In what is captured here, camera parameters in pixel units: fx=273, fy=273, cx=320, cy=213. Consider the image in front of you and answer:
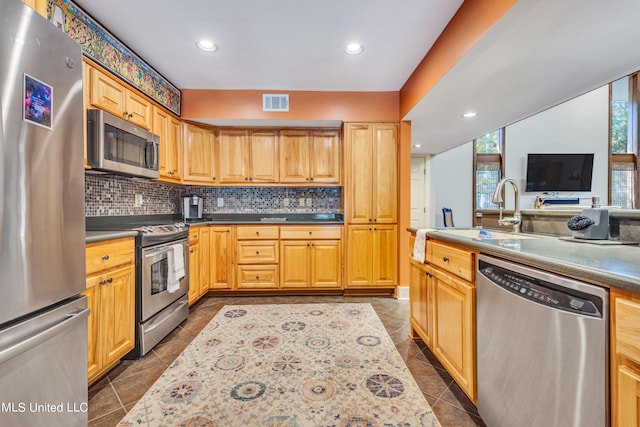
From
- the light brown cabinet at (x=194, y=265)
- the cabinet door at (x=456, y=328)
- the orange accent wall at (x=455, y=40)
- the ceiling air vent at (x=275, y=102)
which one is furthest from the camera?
the ceiling air vent at (x=275, y=102)

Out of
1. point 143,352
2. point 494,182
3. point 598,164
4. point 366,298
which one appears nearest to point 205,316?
point 143,352

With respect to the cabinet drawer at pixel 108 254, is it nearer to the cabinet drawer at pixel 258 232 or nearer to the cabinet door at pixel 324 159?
the cabinet drawer at pixel 258 232

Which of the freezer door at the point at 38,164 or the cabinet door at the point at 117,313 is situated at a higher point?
the freezer door at the point at 38,164

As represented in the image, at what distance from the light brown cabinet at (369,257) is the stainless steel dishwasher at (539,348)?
6.67 ft

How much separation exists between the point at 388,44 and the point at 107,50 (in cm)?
226

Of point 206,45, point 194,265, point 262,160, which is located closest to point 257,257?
point 194,265

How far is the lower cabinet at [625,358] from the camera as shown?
699 mm

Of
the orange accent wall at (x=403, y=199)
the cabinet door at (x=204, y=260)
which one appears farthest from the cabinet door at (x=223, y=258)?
the orange accent wall at (x=403, y=199)

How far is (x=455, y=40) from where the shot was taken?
194 cm

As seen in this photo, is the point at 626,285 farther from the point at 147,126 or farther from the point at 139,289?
the point at 147,126

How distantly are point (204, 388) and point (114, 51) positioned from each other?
2628 millimetres

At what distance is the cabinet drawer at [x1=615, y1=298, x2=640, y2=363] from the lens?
2.27 feet

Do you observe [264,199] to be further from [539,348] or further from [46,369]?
[539,348]

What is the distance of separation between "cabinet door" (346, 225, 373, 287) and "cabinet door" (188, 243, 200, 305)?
175 centimetres
